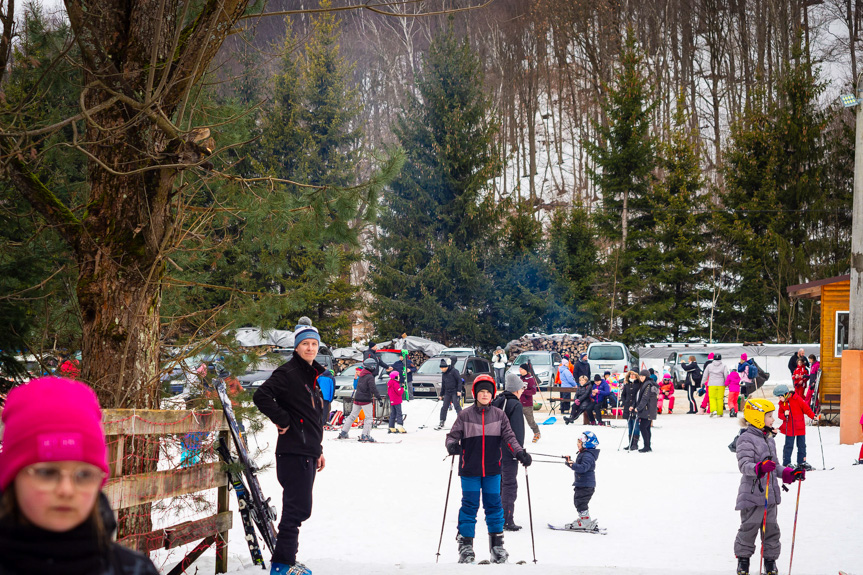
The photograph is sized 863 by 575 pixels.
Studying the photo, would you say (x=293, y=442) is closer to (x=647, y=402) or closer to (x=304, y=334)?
(x=304, y=334)

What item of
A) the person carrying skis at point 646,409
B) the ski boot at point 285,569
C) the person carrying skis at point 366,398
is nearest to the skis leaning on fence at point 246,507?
the ski boot at point 285,569

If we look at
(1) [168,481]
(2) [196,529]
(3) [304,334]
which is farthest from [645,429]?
(1) [168,481]

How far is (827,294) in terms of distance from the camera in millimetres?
22078

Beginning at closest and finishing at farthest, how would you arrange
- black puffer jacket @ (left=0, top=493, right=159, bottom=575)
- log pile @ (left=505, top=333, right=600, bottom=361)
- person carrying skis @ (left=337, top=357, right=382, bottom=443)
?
black puffer jacket @ (left=0, top=493, right=159, bottom=575) → person carrying skis @ (left=337, top=357, right=382, bottom=443) → log pile @ (left=505, top=333, right=600, bottom=361)

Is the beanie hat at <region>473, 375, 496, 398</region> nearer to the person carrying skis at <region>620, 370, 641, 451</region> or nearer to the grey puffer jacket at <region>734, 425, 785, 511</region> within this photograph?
the grey puffer jacket at <region>734, 425, 785, 511</region>

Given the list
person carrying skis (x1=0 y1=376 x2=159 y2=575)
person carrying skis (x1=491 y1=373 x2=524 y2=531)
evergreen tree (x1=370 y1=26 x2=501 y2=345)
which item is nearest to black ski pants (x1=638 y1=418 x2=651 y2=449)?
person carrying skis (x1=491 y1=373 x2=524 y2=531)

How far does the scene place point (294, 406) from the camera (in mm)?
5469

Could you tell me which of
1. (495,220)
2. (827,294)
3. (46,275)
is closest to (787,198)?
(495,220)

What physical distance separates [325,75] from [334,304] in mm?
12463

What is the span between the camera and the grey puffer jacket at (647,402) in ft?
49.8

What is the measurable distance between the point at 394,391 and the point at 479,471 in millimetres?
11774

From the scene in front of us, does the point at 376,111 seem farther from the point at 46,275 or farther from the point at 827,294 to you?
the point at 46,275

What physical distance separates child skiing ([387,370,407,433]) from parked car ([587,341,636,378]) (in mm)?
11024

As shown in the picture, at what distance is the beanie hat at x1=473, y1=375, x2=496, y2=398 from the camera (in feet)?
24.0
